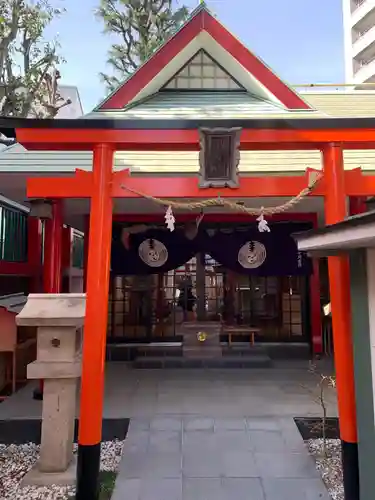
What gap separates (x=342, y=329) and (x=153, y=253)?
5.68 m

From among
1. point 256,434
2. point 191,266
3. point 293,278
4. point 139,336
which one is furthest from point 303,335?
point 256,434

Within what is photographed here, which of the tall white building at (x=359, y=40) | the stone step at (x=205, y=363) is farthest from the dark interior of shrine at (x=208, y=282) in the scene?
the tall white building at (x=359, y=40)

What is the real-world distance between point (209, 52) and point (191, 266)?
501 cm

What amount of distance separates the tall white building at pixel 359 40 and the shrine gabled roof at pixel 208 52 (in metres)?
35.4

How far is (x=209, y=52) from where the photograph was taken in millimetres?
6891

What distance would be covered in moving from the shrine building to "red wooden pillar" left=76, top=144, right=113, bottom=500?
1 cm

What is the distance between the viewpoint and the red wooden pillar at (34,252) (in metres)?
9.91

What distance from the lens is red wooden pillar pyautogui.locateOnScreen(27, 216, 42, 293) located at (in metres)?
9.91

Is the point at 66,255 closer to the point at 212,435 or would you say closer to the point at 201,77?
the point at 201,77

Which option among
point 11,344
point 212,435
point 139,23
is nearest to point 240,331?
point 212,435

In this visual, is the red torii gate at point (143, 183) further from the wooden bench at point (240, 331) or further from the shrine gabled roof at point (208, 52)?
the wooden bench at point (240, 331)

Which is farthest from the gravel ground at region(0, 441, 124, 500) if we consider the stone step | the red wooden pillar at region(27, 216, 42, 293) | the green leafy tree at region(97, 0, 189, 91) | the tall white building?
the tall white building

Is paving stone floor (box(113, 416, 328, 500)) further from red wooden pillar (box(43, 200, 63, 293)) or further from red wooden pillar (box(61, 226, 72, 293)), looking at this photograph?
red wooden pillar (box(61, 226, 72, 293))

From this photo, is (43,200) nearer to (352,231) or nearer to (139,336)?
(139,336)
